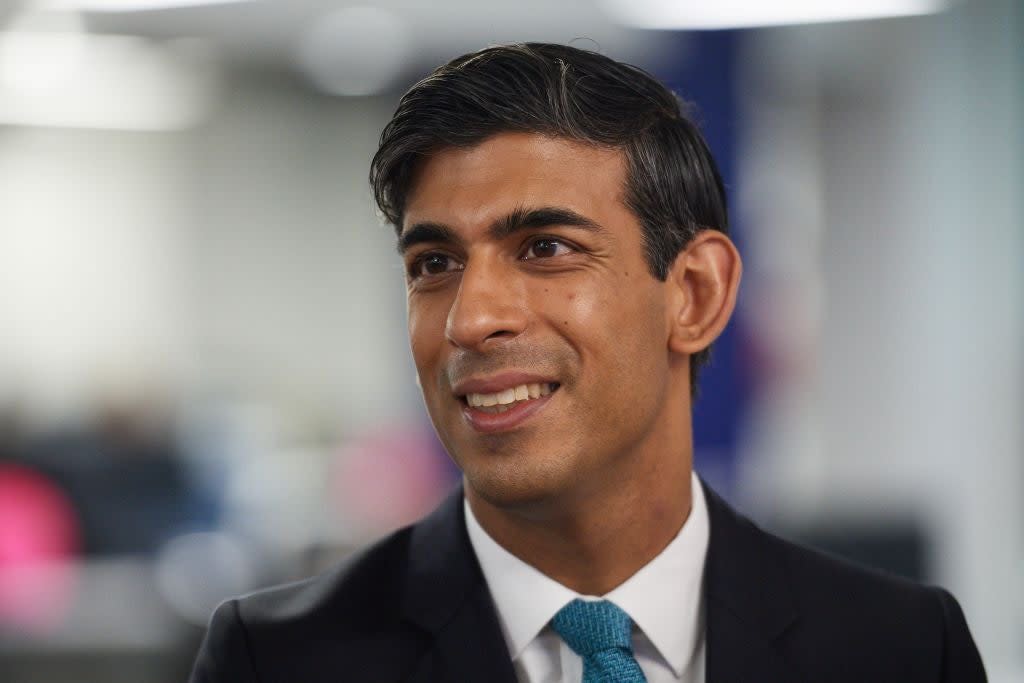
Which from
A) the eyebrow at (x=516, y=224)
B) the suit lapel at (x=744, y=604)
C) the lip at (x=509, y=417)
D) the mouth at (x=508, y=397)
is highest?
the eyebrow at (x=516, y=224)

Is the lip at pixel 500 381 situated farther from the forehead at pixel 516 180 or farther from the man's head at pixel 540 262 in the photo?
the forehead at pixel 516 180

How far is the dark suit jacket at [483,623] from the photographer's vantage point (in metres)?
1.74

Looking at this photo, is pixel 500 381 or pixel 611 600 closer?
pixel 500 381

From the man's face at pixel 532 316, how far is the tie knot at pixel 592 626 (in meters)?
0.17

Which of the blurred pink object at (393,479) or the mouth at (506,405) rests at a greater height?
the mouth at (506,405)

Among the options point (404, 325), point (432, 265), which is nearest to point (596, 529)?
point (432, 265)

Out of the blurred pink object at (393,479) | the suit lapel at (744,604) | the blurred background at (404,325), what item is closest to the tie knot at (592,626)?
the suit lapel at (744,604)

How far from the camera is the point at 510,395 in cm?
166

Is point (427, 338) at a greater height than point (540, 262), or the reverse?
point (540, 262)

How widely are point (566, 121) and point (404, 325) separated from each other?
681cm

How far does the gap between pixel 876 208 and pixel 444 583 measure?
6.92 metres

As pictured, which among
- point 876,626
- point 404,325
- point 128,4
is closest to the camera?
point 876,626

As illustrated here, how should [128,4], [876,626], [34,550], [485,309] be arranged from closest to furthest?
[485,309] → [876,626] → [34,550] → [128,4]

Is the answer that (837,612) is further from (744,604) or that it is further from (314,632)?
(314,632)
